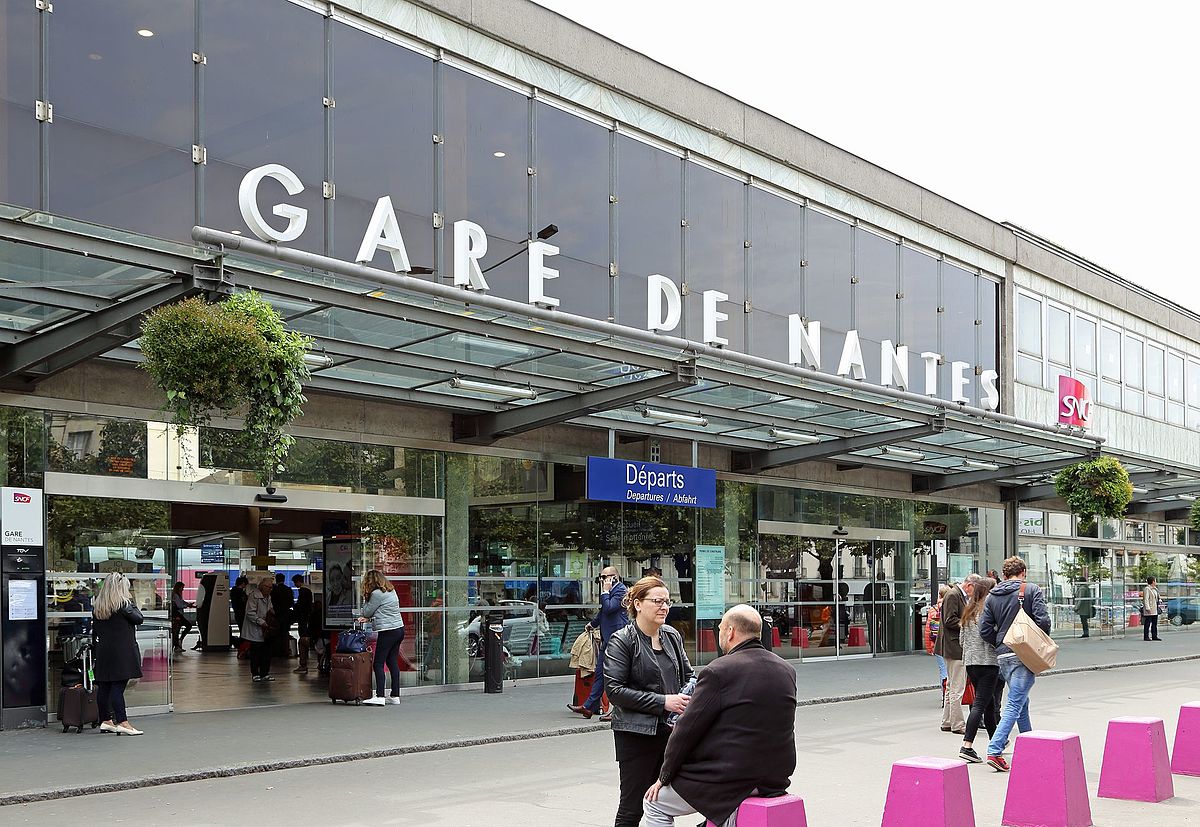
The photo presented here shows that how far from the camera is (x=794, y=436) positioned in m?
21.2

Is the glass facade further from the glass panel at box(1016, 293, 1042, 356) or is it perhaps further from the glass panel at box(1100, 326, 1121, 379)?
the glass panel at box(1100, 326, 1121, 379)

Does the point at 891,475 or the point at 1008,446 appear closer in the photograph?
the point at 1008,446

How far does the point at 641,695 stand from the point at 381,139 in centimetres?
973

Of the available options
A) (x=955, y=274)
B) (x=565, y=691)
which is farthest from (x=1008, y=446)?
(x=565, y=691)

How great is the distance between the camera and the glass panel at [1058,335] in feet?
96.1

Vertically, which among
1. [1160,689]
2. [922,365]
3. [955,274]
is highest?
[955,274]

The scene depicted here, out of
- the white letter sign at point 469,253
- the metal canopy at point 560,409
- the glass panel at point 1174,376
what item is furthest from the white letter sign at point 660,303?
the glass panel at point 1174,376

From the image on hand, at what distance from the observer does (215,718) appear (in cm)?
1416

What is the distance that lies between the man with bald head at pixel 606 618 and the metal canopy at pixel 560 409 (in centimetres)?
253

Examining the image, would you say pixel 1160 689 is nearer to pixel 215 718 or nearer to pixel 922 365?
pixel 922 365

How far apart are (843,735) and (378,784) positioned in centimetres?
517

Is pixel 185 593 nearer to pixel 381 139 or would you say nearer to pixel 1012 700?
pixel 381 139

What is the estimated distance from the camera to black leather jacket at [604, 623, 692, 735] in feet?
20.9

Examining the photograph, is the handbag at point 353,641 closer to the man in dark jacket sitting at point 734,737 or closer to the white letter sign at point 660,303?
the white letter sign at point 660,303
